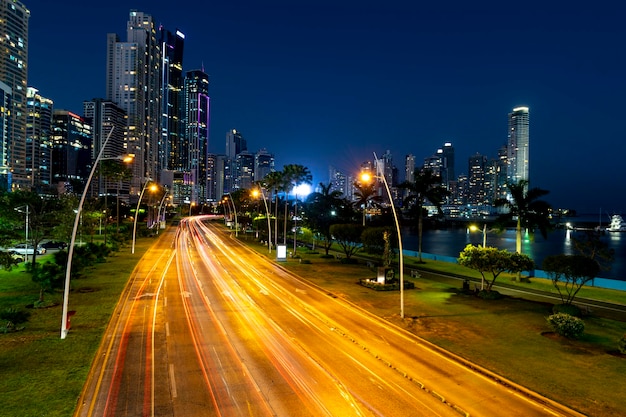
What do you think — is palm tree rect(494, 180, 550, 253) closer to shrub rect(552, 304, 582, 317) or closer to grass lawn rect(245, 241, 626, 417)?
grass lawn rect(245, 241, 626, 417)

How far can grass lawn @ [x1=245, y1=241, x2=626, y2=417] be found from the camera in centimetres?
1583

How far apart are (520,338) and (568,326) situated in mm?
2360

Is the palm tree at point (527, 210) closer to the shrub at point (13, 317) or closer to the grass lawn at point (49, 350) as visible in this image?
the grass lawn at point (49, 350)

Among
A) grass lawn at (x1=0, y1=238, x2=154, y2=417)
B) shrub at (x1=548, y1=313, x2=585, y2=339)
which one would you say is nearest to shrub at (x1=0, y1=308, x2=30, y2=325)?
grass lawn at (x1=0, y1=238, x2=154, y2=417)

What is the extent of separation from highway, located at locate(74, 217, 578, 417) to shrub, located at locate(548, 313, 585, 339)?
23.3 ft

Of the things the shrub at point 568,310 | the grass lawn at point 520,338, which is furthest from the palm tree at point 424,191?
the shrub at point 568,310

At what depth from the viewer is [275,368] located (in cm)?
1739

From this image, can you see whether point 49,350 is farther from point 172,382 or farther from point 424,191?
point 424,191

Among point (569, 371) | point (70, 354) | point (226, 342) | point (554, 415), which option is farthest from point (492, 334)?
point (70, 354)

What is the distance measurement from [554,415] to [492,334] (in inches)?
366

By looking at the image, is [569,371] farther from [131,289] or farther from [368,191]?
[368,191]

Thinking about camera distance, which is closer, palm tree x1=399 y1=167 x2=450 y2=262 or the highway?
the highway

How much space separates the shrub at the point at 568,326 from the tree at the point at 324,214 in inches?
1639

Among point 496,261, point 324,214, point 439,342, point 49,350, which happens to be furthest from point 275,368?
point 324,214
